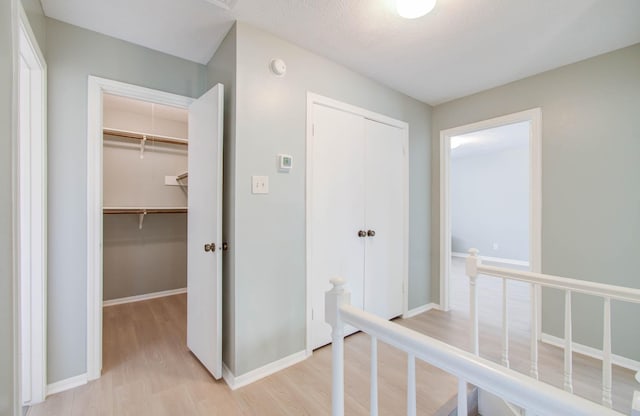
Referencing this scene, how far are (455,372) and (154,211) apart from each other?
3.45 meters

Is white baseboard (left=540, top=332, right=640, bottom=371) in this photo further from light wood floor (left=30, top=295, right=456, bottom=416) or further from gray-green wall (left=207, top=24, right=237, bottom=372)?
gray-green wall (left=207, top=24, right=237, bottom=372)

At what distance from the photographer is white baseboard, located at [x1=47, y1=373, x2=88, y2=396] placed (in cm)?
170

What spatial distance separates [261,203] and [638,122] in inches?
110

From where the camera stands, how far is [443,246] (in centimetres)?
317

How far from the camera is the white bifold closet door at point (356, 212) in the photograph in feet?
7.29

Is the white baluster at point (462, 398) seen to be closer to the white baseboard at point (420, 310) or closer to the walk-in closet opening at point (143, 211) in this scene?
the white baseboard at point (420, 310)

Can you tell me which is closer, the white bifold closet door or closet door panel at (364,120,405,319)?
the white bifold closet door

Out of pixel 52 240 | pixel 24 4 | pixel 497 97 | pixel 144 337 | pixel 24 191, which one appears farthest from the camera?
pixel 497 97

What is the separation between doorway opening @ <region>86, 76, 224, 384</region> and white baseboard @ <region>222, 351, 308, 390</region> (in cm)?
8

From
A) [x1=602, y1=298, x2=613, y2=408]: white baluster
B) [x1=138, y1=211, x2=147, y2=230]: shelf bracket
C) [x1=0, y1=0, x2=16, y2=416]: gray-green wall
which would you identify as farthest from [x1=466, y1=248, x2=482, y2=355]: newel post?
[x1=138, y1=211, x2=147, y2=230]: shelf bracket

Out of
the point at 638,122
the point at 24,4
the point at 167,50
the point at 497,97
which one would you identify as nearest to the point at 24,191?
the point at 24,4

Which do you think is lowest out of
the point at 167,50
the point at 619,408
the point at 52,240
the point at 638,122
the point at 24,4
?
the point at 619,408

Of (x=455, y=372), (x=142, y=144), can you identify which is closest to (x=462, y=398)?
(x=455, y=372)

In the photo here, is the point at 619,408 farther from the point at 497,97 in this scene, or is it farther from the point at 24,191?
the point at 24,191
